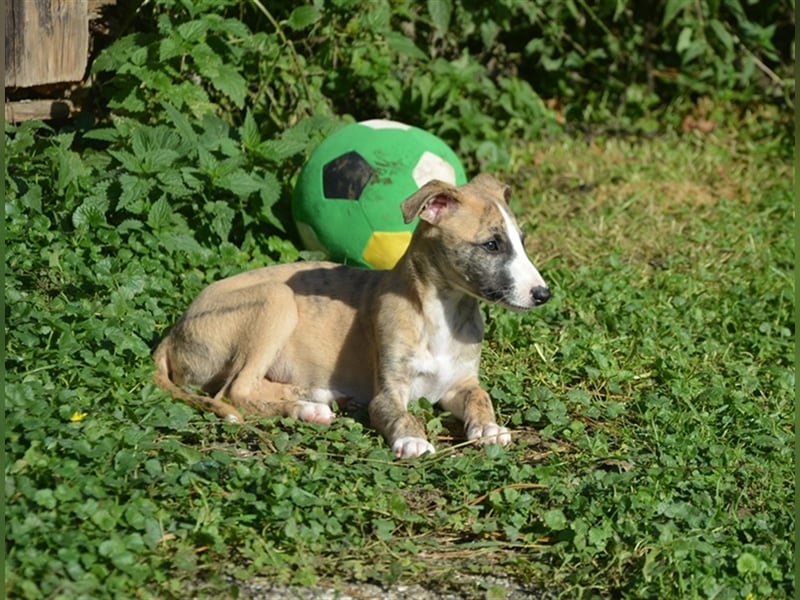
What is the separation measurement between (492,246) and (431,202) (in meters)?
0.36

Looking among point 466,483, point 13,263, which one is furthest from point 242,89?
point 466,483

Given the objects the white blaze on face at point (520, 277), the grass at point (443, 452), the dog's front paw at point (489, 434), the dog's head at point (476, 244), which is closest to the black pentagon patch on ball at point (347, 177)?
the grass at point (443, 452)

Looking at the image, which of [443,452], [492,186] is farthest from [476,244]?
[443,452]

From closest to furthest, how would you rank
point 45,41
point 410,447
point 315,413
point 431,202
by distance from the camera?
1. point 410,447
2. point 315,413
3. point 431,202
4. point 45,41

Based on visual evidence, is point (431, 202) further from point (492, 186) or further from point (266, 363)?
point (266, 363)

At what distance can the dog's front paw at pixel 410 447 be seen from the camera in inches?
202

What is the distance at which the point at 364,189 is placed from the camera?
6.91m

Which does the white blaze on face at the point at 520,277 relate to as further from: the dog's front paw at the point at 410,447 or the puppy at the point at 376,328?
the dog's front paw at the point at 410,447

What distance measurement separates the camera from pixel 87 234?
21.4 feet

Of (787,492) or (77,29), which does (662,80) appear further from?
(787,492)

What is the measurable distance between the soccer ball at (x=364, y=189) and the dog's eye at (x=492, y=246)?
4.45 feet

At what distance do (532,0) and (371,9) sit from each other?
2022 millimetres

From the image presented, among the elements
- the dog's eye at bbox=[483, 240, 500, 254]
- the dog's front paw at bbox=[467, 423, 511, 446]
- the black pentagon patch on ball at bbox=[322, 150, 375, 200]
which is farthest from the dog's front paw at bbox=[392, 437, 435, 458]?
the black pentagon patch on ball at bbox=[322, 150, 375, 200]

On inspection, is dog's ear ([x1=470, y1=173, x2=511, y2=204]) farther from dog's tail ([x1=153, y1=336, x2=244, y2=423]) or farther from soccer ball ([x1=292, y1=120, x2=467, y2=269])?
dog's tail ([x1=153, y1=336, x2=244, y2=423])
